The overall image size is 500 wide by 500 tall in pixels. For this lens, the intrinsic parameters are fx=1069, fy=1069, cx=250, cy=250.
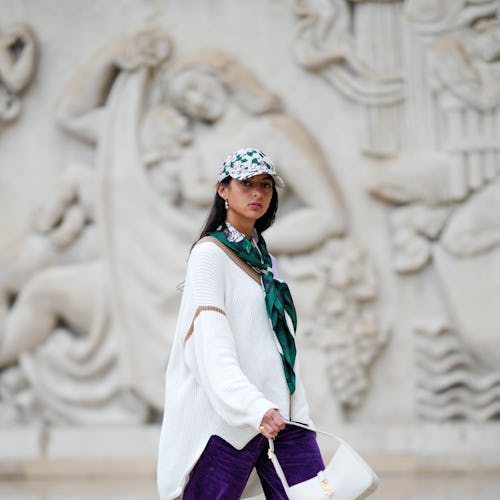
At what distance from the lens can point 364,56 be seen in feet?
18.1

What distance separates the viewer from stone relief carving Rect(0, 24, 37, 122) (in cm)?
584

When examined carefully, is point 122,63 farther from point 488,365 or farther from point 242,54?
point 488,365

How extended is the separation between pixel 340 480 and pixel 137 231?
3.72 m

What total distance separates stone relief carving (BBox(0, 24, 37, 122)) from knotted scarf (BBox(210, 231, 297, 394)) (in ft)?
12.8

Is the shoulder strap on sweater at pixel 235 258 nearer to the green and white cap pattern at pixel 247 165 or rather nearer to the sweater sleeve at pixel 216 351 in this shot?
the sweater sleeve at pixel 216 351

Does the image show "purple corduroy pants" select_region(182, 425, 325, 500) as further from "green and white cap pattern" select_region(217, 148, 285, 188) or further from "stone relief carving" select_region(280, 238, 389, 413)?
"stone relief carving" select_region(280, 238, 389, 413)

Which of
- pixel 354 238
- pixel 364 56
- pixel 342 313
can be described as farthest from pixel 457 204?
pixel 364 56

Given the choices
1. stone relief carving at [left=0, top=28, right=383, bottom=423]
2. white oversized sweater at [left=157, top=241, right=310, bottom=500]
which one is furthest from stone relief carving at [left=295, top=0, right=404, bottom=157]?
white oversized sweater at [left=157, top=241, right=310, bottom=500]

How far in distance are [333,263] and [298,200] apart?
40cm

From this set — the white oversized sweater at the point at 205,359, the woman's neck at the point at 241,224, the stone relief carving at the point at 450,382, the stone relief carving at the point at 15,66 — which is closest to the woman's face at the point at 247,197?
the woman's neck at the point at 241,224

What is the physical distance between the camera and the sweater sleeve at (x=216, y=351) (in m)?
2.00

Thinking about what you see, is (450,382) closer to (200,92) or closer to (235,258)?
(200,92)

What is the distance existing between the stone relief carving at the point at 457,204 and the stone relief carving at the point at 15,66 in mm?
2038

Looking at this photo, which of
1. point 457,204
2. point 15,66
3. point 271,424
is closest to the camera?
point 271,424
